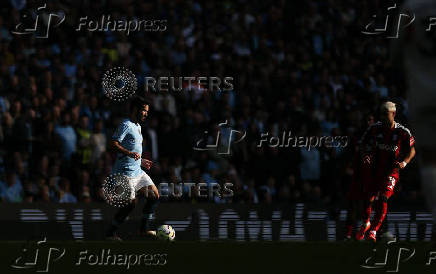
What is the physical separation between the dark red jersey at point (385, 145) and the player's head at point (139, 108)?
10.3 ft

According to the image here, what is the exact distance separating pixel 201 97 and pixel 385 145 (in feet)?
19.7

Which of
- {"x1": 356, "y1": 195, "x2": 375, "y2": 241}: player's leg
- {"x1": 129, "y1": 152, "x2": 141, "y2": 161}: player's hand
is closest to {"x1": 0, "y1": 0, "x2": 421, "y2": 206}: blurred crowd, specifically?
{"x1": 356, "y1": 195, "x2": 375, "y2": 241}: player's leg

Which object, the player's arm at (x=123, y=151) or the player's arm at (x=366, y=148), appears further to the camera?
the player's arm at (x=366, y=148)

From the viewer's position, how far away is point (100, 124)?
16859mm

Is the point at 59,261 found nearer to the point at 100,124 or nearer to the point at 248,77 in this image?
the point at 100,124

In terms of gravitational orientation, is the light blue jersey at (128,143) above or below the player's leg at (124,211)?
above

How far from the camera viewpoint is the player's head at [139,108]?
1244 centimetres

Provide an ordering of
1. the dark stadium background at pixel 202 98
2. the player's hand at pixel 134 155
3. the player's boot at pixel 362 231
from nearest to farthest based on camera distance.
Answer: the player's hand at pixel 134 155 → the player's boot at pixel 362 231 → the dark stadium background at pixel 202 98

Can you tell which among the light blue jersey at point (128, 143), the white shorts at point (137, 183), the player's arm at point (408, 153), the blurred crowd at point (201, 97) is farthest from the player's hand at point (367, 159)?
the light blue jersey at point (128, 143)

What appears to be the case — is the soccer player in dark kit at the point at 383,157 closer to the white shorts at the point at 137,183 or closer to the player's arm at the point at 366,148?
the player's arm at the point at 366,148

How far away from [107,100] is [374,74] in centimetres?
597

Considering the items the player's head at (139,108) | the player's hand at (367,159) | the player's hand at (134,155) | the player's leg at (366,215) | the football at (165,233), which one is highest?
the player's head at (139,108)

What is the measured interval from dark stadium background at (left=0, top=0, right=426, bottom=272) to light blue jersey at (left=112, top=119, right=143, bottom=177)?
314 cm

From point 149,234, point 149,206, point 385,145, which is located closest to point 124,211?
point 149,206
